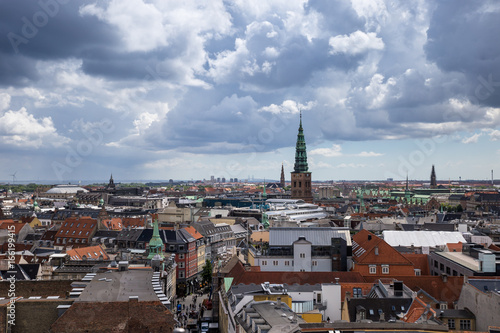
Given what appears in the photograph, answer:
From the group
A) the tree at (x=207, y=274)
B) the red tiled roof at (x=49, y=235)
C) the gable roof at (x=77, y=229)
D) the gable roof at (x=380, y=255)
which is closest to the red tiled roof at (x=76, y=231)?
the gable roof at (x=77, y=229)

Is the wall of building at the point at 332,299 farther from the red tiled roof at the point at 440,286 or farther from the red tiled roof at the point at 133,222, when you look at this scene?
the red tiled roof at the point at 133,222

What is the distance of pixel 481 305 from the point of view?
40188 millimetres

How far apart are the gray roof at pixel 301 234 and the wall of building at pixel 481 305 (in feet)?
75.9

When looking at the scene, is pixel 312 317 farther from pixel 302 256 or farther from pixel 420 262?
pixel 420 262

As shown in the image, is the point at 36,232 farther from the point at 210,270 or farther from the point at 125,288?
the point at 125,288

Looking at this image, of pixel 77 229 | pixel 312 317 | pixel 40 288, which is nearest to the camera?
pixel 40 288

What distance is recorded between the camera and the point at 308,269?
2542 inches

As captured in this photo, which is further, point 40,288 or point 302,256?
point 302,256

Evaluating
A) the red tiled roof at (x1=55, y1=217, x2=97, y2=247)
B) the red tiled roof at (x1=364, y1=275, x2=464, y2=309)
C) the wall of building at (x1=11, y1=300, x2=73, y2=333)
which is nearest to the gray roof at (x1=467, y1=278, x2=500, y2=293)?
the red tiled roof at (x1=364, y1=275, x2=464, y2=309)

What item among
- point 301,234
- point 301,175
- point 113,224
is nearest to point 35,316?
point 301,234

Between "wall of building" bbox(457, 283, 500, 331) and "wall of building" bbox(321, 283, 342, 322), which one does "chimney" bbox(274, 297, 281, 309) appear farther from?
"wall of building" bbox(457, 283, 500, 331)

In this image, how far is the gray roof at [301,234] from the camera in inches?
2574

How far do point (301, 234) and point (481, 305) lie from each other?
94.0 ft

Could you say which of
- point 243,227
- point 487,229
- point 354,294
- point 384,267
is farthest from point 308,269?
point 243,227
